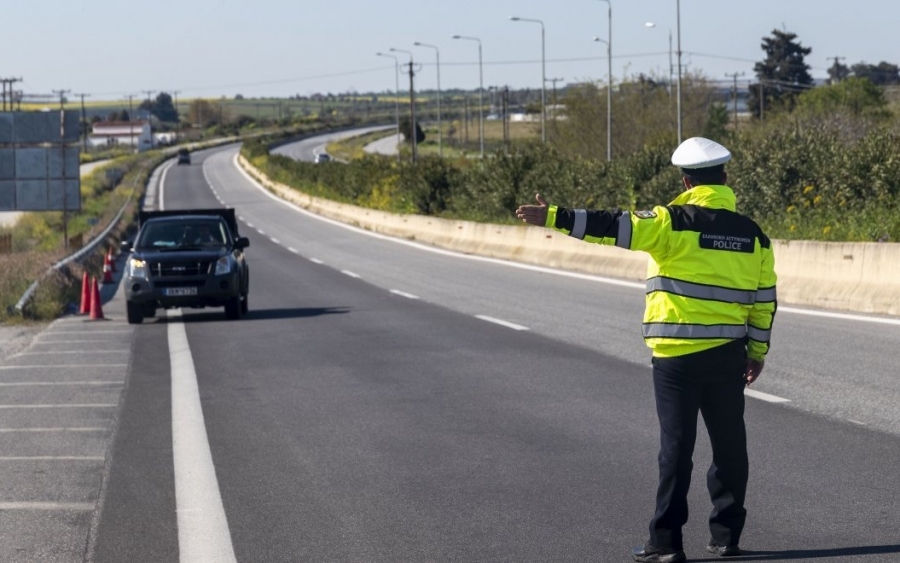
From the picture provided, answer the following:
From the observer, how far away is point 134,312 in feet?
64.8

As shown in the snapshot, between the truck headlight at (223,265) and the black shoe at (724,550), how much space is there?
561 inches

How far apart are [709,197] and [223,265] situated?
1449 cm

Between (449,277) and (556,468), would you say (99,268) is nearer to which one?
(449,277)

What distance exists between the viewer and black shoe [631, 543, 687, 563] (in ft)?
19.4

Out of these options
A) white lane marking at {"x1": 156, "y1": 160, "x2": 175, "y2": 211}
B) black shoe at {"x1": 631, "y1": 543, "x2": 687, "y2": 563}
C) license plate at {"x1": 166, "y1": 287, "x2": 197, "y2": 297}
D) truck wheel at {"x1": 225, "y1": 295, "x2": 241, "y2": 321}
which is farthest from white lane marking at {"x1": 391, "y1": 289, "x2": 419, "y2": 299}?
white lane marking at {"x1": 156, "y1": 160, "x2": 175, "y2": 211}

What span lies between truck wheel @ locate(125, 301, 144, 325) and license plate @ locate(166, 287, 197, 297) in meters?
0.50

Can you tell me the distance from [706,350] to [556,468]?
2465mm

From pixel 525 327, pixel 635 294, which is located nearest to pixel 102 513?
pixel 525 327

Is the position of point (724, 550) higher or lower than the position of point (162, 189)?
lower

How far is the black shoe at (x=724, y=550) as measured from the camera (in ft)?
19.8

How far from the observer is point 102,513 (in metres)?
7.34

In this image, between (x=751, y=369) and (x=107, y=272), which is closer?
(x=751, y=369)

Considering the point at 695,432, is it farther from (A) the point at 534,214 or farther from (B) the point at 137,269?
(B) the point at 137,269

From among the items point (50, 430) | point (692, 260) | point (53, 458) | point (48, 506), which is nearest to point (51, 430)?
point (50, 430)
